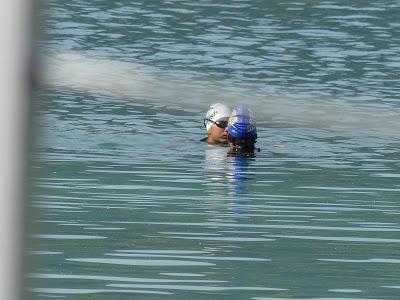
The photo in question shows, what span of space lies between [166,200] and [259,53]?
1291cm

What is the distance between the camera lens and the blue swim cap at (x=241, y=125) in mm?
14797

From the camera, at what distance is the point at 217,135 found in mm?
15414

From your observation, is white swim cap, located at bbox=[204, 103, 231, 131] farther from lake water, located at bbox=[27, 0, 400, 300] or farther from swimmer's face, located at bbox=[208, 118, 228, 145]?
lake water, located at bbox=[27, 0, 400, 300]

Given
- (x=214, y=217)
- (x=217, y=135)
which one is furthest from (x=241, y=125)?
(x=214, y=217)

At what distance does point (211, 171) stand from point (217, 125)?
217 centimetres

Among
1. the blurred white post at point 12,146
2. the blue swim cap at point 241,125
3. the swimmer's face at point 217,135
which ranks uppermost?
the blurred white post at point 12,146

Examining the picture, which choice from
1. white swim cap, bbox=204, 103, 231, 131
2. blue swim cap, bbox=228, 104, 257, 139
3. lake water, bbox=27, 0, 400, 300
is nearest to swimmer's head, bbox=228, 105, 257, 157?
blue swim cap, bbox=228, 104, 257, 139

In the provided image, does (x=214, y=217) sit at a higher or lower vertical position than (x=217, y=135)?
lower

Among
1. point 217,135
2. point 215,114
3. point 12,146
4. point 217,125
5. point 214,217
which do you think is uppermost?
point 12,146

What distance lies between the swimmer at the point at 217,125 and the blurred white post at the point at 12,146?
46.3ft

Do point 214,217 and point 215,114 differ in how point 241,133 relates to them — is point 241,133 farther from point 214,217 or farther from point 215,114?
point 214,217

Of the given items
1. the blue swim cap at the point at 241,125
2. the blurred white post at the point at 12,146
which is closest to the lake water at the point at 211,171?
the blurred white post at the point at 12,146

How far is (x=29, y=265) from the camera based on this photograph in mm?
1233

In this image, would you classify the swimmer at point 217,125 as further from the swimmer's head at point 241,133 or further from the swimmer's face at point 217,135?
the swimmer's head at point 241,133
